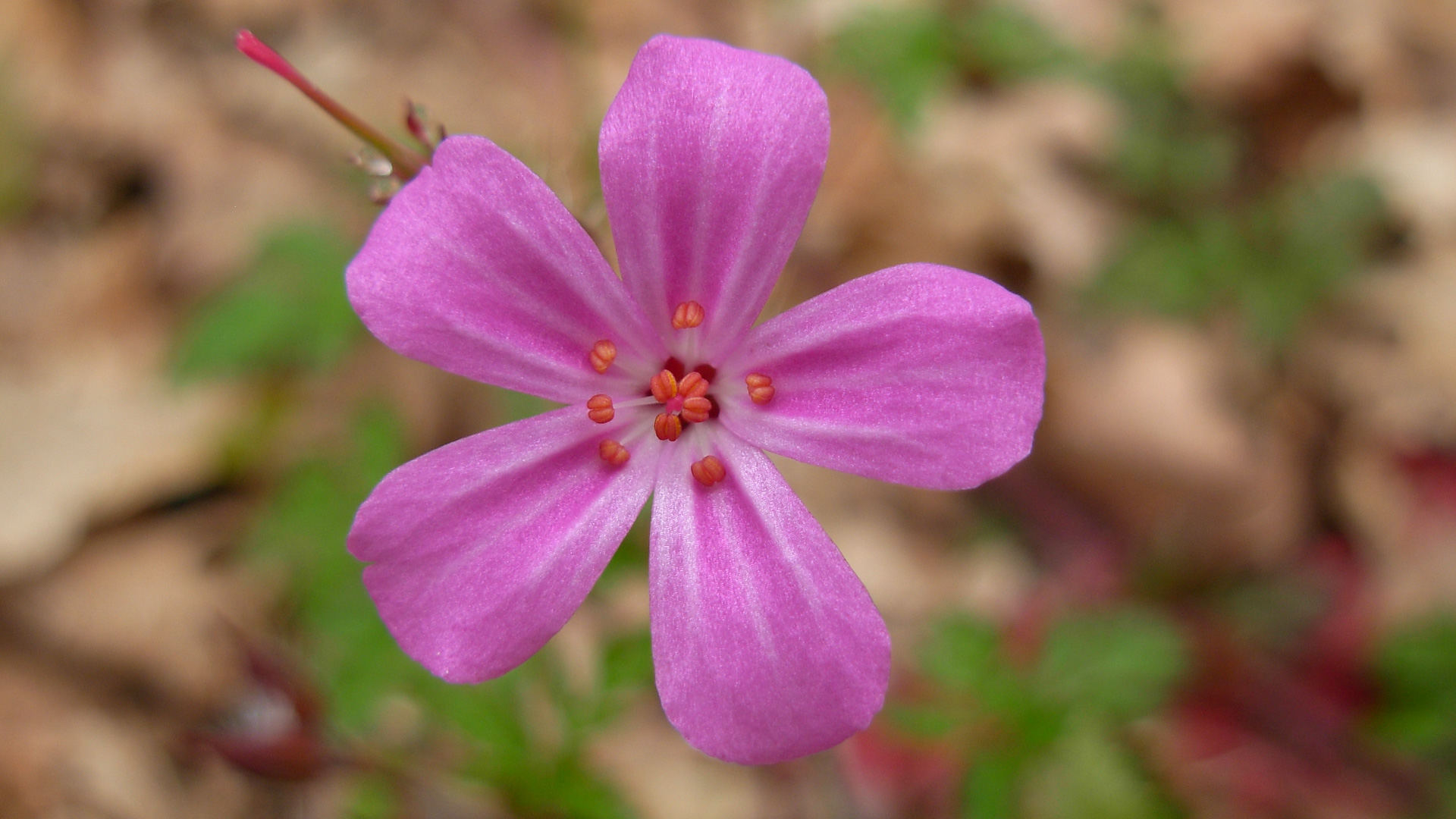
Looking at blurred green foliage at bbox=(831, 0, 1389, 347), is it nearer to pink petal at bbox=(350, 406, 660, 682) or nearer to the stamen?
the stamen

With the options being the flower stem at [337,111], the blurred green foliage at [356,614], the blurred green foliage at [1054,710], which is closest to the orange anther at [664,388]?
the flower stem at [337,111]

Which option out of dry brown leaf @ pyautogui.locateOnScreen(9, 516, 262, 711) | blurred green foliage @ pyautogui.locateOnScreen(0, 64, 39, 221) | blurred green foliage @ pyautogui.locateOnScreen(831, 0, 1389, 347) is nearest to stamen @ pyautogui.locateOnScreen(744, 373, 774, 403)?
blurred green foliage @ pyautogui.locateOnScreen(831, 0, 1389, 347)

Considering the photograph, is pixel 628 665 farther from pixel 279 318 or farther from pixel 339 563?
pixel 279 318

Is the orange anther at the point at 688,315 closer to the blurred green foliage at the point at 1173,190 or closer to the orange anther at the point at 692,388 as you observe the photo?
the orange anther at the point at 692,388

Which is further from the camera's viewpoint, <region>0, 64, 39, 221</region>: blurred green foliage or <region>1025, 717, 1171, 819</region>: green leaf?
<region>0, 64, 39, 221</region>: blurred green foliage

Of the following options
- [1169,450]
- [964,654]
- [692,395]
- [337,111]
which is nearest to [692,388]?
[692,395]

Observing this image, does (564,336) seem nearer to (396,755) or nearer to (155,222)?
(396,755)

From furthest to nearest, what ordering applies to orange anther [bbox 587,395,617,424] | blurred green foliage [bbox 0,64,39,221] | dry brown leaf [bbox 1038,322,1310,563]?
1. blurred green foliage [bbox 0,64,39,221]
2. dry brown leaf [bbox 1038,322,1310,563]
3. orange anther [bbox 587,395,617,424]

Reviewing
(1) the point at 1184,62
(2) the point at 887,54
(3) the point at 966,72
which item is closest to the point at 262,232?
(2) the point at 887,54

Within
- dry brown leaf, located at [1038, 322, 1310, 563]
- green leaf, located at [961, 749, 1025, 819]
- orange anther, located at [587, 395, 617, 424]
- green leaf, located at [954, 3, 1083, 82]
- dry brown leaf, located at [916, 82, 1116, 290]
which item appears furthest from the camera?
dry brown leaf, located at [916, 82, 1116, 290]
